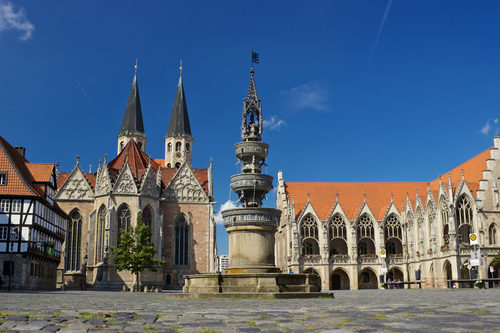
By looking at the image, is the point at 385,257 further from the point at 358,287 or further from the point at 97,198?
the point at 97,198

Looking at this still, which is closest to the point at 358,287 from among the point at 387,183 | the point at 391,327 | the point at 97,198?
the point at 387,183

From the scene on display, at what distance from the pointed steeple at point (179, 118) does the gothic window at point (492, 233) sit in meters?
45.9

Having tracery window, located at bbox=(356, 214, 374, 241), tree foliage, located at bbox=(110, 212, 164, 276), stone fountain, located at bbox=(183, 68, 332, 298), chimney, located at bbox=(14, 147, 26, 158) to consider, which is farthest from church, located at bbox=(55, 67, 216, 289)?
stone fountain, located at bbox=(183, 68, 332, 298)

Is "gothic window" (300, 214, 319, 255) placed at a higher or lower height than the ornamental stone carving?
lower

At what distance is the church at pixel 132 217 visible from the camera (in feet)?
186

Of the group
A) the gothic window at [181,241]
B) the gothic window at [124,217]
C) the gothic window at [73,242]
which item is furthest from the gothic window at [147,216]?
the gothic window at [73,242]

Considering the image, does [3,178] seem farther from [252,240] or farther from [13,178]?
[252,240]

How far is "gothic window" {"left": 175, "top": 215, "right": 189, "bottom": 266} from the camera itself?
61.4 metres

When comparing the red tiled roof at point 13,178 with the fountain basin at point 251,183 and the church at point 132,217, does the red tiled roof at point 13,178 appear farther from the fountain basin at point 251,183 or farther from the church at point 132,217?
the fountain basin at point 251,183

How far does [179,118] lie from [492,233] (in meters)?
48.1

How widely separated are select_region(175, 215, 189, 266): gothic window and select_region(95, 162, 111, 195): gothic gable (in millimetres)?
8979

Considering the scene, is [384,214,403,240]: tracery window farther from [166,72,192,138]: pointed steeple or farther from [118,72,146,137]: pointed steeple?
[118,72,146,137]: pointed steeple

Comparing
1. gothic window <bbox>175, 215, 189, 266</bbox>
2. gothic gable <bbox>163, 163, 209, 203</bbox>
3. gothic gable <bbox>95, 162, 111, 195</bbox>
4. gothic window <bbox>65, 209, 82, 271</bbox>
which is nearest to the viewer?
gothic gable <bbox>95, 162, 111, 195</bbox>

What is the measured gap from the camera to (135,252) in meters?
51.3
